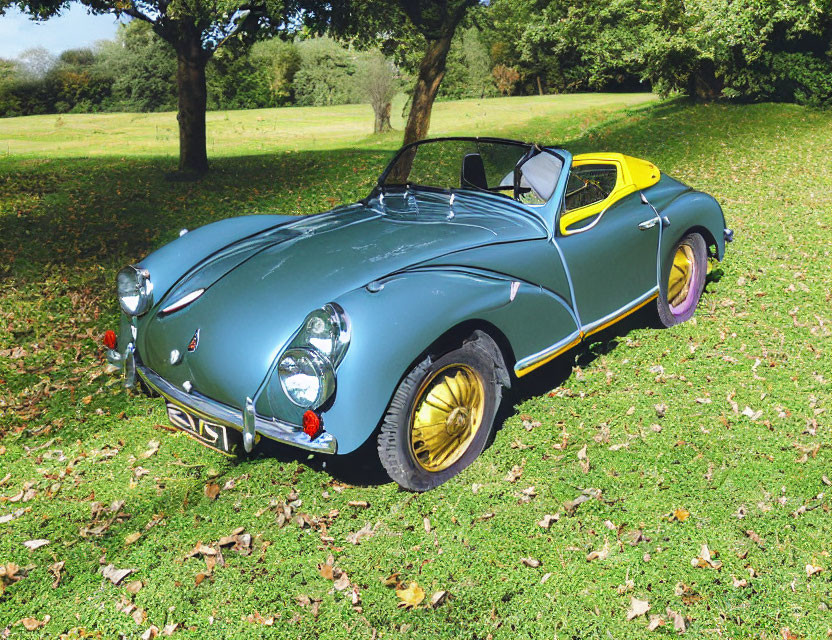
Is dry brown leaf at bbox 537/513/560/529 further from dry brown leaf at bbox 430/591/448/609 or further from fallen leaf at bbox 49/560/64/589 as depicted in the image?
fallen leaf at bbox 49/560/64/589

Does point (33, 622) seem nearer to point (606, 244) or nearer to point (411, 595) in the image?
point (411, 595)

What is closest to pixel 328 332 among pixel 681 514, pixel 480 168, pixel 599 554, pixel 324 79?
pixel 599 554

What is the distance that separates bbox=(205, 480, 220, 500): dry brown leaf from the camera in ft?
14.5

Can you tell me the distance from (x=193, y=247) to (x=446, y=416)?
7.19 ft

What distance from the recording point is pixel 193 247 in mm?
5008

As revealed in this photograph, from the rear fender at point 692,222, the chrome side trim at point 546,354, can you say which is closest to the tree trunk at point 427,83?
the rear fender at point 692,222

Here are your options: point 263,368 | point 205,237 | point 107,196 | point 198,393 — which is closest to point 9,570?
point 198,393

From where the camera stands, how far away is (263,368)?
380cm

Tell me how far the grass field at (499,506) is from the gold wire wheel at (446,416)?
24 cm

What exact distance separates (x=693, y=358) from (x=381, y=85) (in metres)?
19.4

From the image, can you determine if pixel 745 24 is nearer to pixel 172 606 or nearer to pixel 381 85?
pixel 381 85

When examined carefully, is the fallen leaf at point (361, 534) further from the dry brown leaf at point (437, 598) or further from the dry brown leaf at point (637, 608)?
the dry brown leaf at point (637, 608)

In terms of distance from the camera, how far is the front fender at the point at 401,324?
3.63 m

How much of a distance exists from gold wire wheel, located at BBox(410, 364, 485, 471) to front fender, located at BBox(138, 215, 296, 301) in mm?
1866
